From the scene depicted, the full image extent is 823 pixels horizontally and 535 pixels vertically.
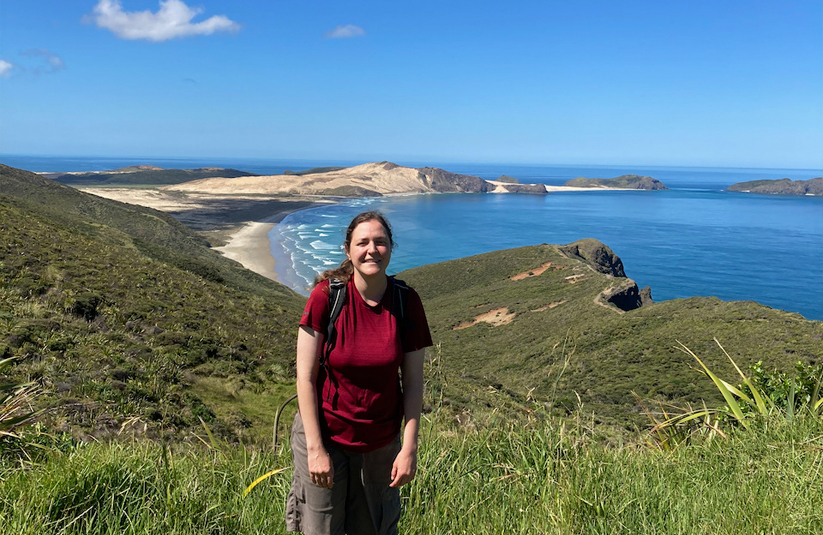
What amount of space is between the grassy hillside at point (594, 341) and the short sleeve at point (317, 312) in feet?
27.6

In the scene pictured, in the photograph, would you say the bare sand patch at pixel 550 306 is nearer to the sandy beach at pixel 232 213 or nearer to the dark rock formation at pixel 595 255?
the dark rock formation at pixel 595 255

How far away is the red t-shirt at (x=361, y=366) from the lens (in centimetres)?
212

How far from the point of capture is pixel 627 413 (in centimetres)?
1952

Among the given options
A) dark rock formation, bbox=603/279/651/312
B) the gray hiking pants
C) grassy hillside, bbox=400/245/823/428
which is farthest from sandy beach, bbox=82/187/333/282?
the gray hiking pants

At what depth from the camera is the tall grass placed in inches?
89.9

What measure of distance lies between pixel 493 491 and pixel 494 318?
127ft

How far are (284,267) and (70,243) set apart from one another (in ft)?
153

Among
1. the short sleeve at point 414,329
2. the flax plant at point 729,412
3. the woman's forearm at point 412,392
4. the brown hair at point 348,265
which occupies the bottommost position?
the flax plant at point 729,412

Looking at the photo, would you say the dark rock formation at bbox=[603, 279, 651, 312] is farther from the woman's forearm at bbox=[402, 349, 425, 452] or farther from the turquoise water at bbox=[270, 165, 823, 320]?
the woman's forearm at bbox=[402, 349, 425, 452]

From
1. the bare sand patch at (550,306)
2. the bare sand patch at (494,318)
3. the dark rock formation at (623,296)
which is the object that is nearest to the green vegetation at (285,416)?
the dark rock formation at (623,296)

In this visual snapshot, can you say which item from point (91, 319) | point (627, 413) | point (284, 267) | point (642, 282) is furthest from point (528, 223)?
point (91, 319)

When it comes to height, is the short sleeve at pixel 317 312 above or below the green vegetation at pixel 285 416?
above

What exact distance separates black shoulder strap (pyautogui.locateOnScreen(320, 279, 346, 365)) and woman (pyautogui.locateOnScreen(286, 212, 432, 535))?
2 centimetres

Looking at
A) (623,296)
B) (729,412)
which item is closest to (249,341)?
(729,412)
